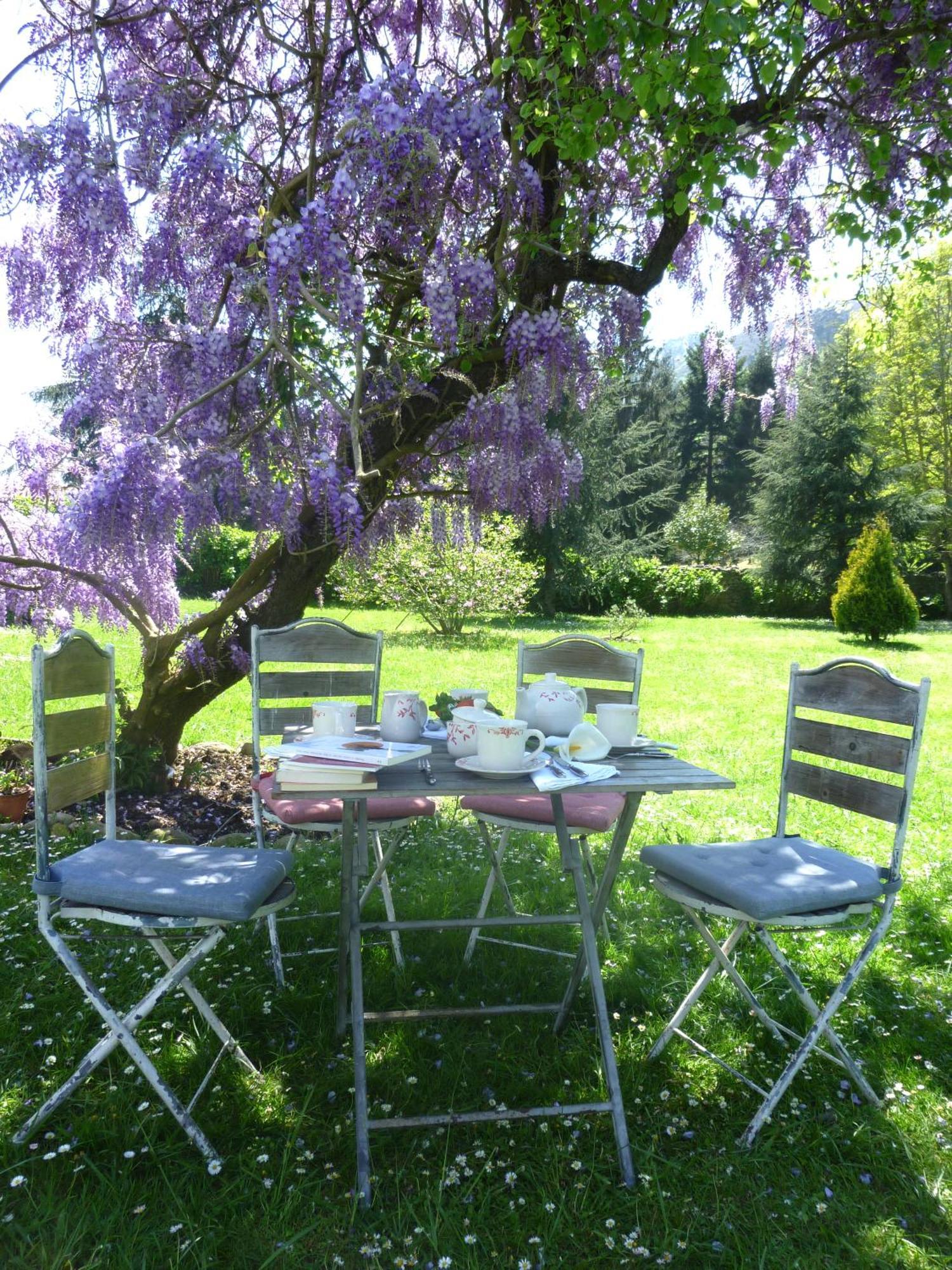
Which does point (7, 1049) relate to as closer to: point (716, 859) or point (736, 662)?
point (716, 859)

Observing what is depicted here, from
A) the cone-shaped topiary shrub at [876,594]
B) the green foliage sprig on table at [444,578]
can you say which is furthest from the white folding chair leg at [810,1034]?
the cone-shaped topiary shrub at [876,594]

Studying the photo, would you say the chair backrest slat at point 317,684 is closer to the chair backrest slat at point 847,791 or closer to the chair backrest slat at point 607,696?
the chair backrest slat at point 607,696

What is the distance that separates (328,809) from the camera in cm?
254

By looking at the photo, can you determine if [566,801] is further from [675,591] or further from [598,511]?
[675,591]

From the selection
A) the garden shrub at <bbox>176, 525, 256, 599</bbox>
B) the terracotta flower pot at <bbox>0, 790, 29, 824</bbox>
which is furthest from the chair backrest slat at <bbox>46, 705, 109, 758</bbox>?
the garden shrub at <bbox>176, 525, 256, 599</bbox>

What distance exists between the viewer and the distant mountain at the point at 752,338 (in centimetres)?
538

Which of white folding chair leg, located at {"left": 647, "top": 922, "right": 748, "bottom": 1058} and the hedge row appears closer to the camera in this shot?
white folding chair leg, located at {"left": 647, "top": 922, "right": 748, "bottom": 1058}

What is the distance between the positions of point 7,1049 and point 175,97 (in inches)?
146

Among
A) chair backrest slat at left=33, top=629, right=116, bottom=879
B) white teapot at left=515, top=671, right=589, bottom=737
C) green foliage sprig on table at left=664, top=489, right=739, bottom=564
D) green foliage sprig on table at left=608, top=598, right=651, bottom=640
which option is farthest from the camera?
green foliage sprig on table at left=664, top=489, right=739, bottom=564

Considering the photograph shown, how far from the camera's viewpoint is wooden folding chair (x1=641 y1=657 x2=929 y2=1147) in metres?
1.98

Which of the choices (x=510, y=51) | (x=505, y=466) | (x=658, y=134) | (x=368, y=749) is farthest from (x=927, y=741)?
(x=368, y=749)

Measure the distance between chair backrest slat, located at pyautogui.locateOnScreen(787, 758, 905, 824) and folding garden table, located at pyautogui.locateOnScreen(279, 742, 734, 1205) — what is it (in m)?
0.43

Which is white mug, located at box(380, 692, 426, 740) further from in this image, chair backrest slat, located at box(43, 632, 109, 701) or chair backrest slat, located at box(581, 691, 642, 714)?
chair backrest slat, located at box(581, 691, 642, 714)

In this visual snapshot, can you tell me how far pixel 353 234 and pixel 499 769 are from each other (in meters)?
2.76
